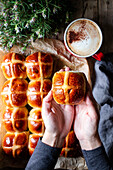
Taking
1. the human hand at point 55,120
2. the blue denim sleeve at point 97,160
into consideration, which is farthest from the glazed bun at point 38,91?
the blue denim sleeve at point 97,160

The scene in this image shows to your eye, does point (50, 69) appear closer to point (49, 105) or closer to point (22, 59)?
point (22, 59)

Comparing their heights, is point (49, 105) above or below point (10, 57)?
below

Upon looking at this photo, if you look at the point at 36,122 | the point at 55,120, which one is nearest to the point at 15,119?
the point at 36,122

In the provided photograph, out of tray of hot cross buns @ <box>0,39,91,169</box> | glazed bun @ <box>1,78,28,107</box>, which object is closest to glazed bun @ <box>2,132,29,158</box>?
tray of hot cross buns @ <box>0,39,91,169</box>

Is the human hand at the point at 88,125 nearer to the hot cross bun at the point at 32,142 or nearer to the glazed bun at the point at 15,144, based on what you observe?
the hot cross bun at the point at 32,142

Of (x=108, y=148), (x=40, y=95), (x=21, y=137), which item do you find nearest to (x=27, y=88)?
(x=40, y=95)
